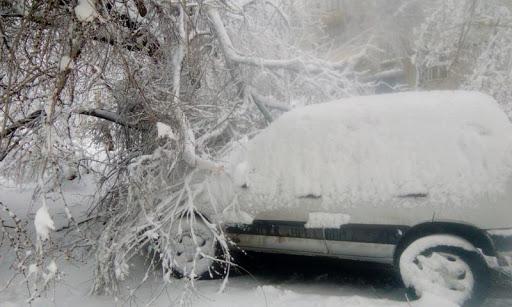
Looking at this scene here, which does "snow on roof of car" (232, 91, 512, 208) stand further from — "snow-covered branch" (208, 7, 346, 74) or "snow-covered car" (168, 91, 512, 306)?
"snow-covered branch" (208, 7, 346, 74)

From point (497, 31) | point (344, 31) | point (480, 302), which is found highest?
point (344, 31)

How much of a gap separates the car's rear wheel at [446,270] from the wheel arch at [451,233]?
4 centimetres

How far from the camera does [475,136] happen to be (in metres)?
3.62

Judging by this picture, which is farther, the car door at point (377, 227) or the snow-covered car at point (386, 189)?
the car door at point (377, 227)

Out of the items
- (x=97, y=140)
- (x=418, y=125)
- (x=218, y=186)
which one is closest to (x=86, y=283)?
(x=218, y=186)

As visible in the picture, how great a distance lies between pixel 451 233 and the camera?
140 inches

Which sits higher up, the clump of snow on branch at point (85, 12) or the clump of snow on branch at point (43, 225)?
the clump of snow on branch at point (85, 12)

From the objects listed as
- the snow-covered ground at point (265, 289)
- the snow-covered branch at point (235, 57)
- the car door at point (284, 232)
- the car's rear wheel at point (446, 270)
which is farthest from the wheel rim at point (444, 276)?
the snow-covered branch at point (235, 57)

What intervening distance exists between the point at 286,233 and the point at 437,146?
66.8 inches

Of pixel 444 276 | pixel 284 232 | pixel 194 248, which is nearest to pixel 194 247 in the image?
Answer: pixel 194 248

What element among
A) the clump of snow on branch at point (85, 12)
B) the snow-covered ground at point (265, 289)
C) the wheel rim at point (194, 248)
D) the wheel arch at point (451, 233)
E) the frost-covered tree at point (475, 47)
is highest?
the frost-covered tree at point (475, 47)

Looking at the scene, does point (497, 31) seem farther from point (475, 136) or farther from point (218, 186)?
point (218, 186)

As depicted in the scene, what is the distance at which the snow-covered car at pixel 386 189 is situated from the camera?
347 centimetres

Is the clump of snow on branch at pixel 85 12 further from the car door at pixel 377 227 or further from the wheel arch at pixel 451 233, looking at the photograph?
the wheel arch at pixel 451 233
